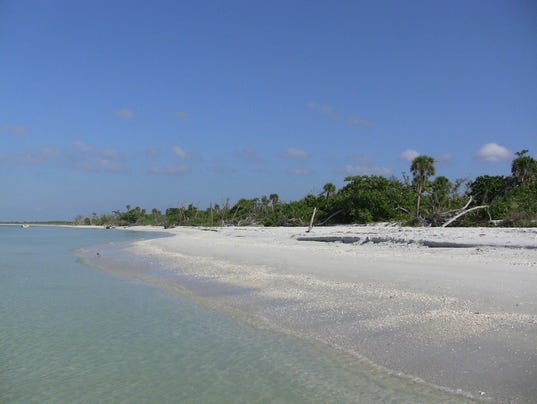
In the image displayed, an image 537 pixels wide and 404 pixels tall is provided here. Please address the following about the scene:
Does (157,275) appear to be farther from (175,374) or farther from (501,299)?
(501,299)

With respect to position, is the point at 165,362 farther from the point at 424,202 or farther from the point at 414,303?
the point at 424,202

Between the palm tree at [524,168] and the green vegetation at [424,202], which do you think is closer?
the green vegetation at [424,202]

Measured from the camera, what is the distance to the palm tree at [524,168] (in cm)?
2976

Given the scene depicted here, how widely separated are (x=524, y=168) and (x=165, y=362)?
3232 cm

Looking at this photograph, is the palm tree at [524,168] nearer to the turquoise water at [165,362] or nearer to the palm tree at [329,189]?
the palm tree at [329,189]

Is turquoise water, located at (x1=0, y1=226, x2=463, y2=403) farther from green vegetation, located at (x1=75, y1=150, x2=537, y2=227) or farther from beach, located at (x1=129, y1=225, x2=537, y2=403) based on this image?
green vegetation, located at (x1=75, y1=150, x2=537, y2=227)

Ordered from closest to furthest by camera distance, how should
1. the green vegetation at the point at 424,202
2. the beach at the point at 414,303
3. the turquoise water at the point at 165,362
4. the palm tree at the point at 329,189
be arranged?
the turquoise water at the point at 165,362
the beach at the point at 414,303
the green vegetation at the point at 424,202
the palm tree at the point at 329,189

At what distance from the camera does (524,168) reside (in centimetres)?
3084

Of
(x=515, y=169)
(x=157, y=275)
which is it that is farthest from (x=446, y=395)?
(x=515, y=169)

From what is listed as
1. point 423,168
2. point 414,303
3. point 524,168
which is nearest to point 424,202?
point 423,168

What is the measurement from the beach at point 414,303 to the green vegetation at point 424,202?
Result: 26.0 feet

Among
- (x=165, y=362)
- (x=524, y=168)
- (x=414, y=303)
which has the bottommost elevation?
(x=165, y=362)

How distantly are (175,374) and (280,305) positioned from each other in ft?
9.93

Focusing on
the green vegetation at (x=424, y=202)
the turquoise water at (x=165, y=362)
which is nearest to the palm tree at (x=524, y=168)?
the green vegetation at (x=424, y=202)
